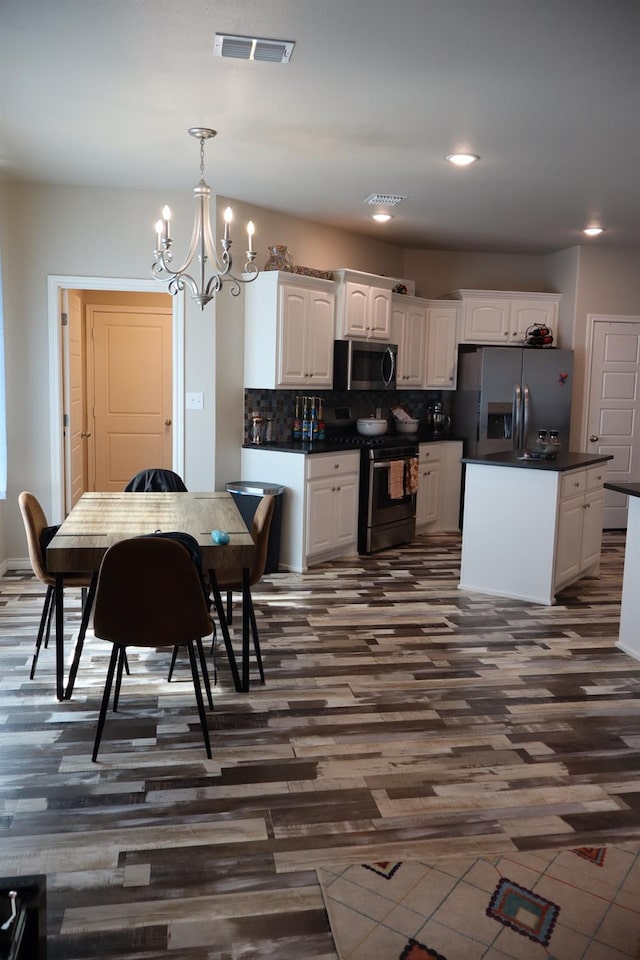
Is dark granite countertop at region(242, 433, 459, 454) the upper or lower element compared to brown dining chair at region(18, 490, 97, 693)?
upper

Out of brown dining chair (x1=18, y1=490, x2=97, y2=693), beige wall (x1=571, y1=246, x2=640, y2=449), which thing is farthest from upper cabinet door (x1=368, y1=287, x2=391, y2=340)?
brown dining chair (x1=18, y1=490, x2=97, y2=693)

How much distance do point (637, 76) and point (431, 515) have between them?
15.0 feet

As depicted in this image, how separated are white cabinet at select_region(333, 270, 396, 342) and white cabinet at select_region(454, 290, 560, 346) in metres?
0.98

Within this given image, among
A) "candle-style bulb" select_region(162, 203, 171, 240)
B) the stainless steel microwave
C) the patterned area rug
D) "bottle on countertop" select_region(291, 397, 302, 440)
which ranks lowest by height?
the patterned area rug

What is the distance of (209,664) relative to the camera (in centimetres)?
389

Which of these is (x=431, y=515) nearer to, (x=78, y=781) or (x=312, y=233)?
(x=312, y=233)

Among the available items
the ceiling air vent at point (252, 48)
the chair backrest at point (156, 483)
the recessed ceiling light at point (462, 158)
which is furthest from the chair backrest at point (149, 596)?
the recessed ceiling light at point (462, 158)

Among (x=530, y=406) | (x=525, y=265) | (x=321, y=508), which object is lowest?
(x=321, y=508)

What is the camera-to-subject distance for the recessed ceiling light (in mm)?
4383

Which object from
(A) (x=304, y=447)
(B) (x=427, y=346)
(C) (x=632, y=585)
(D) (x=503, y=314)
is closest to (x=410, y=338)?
(B) (x=427, y=346)

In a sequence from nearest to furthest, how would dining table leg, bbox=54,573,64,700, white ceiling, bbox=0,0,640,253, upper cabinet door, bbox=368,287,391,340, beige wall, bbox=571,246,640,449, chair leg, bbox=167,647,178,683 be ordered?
white ceiling, bbox=0,0,640,253 → dining table leg, bbox=54,573,64,700 → chair leg, bbox=167,647,178,683 → upper cabinet door, bbox=368,287,391,340 → beige wall, bbox=571,246,640,449

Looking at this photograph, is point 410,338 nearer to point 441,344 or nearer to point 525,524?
point 441,344

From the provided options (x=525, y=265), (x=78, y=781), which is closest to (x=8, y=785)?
(x=78, y=781)

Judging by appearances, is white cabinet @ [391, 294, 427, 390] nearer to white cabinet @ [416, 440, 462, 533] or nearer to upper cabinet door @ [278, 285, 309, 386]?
white cabinet @ [416, 440, 462, 533]
